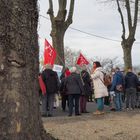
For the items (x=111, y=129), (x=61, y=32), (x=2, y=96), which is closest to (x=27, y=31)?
(x=2, y=96)

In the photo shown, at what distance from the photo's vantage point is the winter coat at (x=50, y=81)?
1552 centimetres

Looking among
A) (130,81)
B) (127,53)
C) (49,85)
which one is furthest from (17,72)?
(127,53)

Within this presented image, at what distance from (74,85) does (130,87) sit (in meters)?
3.53

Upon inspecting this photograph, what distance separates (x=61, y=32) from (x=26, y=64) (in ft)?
67.2

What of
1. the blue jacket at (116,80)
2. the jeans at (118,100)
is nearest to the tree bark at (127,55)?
the jeans at (118,100)

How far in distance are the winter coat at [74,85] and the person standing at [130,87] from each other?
3.13 metres

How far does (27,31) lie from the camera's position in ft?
22.4

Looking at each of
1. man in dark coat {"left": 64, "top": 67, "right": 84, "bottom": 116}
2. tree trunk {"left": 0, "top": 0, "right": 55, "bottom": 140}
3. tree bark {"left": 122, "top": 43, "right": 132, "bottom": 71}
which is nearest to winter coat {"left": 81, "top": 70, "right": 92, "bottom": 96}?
man in dark coat {"left": 64, "top": 67, "right": 84, "bottom": 116}

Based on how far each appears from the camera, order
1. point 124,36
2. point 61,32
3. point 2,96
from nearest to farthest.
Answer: point 2,96 → point 61,32 → point 124,36

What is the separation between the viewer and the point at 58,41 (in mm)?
26953

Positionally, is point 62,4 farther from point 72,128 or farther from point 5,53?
point 5,53

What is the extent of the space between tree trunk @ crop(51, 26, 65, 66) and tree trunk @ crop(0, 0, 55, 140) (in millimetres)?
19778

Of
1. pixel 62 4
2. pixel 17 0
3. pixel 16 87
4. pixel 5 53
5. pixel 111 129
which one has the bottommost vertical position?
pixel 111 129

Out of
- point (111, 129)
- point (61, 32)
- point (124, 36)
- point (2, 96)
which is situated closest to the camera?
point (2, 96)
